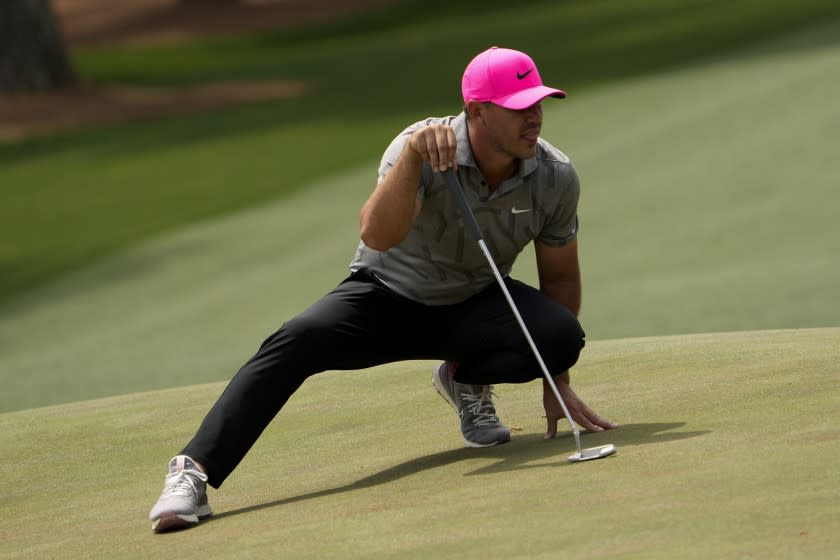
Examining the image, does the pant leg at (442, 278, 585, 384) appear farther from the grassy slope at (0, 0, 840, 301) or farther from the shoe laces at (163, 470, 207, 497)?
the grassy slope at (0, 0, 840, 301)

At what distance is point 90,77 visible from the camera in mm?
29984

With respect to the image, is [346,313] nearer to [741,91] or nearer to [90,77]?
[741,91]

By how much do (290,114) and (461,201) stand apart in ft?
56.5

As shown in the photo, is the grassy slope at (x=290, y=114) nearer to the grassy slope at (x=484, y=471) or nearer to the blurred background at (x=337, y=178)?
the blurred background at (x=337, y=178)

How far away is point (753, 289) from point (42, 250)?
795cm

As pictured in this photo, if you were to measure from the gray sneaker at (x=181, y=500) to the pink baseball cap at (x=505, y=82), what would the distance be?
139 centimetres

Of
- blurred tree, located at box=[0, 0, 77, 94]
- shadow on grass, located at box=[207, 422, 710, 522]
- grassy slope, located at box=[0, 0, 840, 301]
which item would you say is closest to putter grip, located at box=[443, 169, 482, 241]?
shadow on grass, located at box=[207, 422, 710, 522]

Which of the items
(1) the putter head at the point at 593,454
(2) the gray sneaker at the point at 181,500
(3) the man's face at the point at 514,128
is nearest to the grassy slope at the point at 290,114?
(2) the gray sneaker at the point at 181,500

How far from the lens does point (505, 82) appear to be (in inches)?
193

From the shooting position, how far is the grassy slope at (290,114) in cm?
1658

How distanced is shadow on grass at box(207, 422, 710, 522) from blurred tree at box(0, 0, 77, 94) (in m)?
21.8

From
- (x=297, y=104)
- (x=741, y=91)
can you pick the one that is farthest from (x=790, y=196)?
(x=297, y=104)

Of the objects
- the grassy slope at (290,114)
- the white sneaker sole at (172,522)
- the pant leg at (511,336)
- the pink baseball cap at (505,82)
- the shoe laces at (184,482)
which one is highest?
the pink baseball cap at (505,82)

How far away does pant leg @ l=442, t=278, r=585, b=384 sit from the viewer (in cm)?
512
